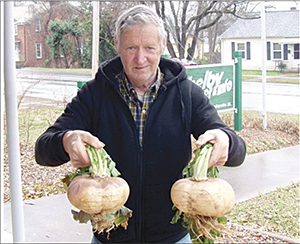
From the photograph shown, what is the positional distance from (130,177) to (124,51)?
0.58m

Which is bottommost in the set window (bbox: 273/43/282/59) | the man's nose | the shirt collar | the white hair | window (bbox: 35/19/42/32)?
the shirt collar

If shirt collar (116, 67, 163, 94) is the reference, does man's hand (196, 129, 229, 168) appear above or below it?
below

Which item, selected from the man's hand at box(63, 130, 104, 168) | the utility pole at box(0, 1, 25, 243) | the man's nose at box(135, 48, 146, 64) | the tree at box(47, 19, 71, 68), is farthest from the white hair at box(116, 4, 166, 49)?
the tree at box(47, 19, 71, 68)

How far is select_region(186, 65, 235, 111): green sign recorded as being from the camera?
775cm

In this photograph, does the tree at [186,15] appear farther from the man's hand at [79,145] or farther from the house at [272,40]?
the man's hand at [79,145]

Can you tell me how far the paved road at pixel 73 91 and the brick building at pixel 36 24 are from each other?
4.42 ft

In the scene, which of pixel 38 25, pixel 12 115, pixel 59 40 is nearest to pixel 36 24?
pixel 38 25

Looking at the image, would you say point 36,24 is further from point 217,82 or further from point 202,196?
point 202,196

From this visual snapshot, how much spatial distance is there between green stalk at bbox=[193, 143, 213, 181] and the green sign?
18.6 ft

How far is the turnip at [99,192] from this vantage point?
6.28ft

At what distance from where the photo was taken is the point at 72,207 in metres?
5.19

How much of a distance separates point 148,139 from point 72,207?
3.28 metres

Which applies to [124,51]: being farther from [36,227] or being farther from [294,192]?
[294,192]

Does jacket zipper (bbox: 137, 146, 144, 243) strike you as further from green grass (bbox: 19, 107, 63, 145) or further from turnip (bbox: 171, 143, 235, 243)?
green grass (bbox: 19, 107, 63, 145)
